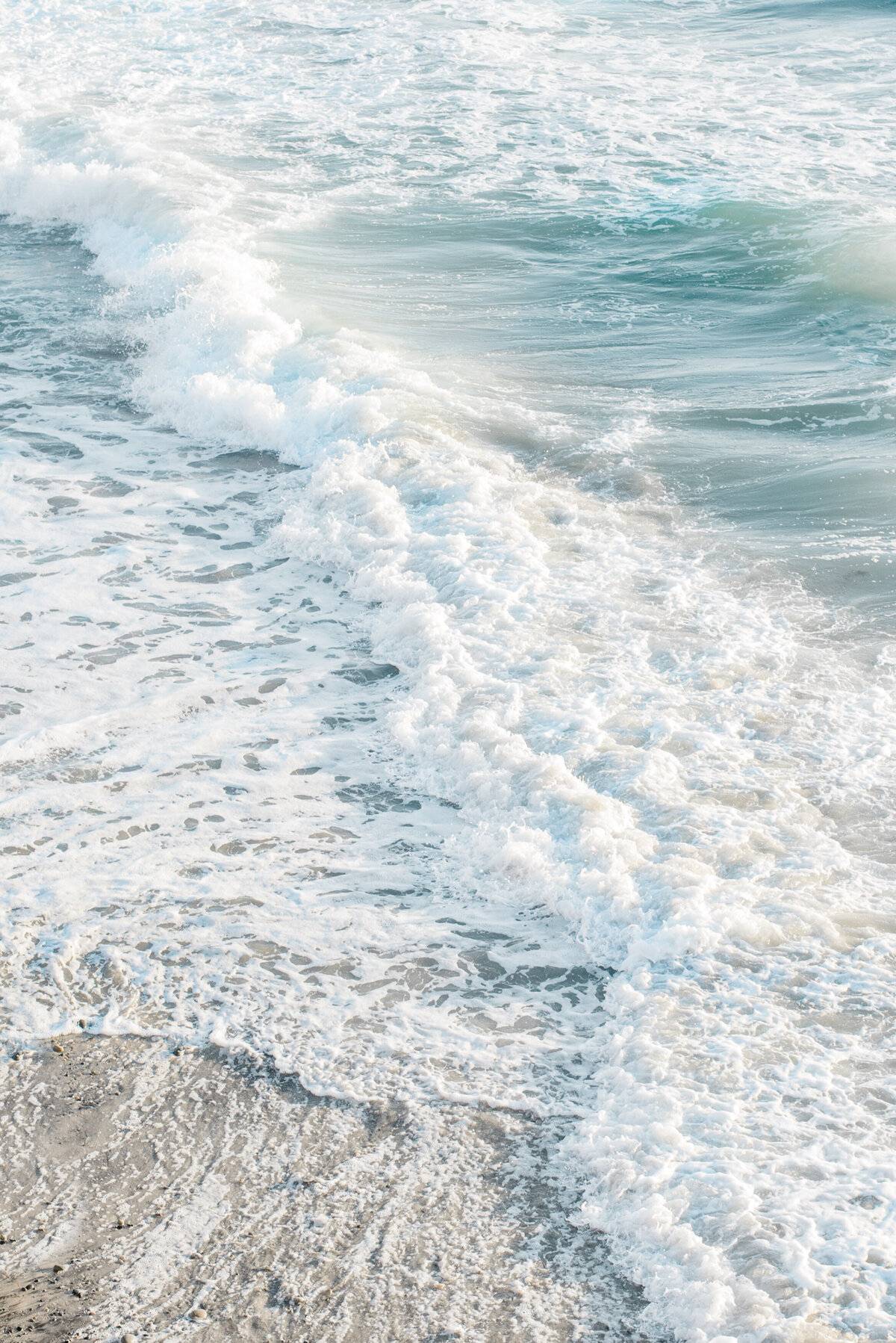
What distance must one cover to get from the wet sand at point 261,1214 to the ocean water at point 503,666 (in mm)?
155

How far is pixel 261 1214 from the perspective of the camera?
354 centimetres

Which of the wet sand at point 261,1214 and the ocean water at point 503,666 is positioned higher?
the ocean water at point 503,666

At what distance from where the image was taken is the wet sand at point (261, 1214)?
3260mm

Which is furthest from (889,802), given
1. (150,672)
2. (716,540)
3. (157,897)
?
(150,672)

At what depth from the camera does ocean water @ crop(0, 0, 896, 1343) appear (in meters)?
4.02

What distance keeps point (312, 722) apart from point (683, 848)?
2.18 meters

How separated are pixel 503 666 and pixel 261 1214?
3492 millimetres

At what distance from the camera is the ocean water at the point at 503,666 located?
402 centimetres

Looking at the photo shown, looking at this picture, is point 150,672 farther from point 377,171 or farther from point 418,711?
point 377,171

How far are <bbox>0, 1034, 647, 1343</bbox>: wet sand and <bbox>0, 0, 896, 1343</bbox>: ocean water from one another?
155 mm

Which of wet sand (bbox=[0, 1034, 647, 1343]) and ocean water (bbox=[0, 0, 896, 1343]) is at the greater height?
ocean water (bbox=[0, 0, 896, 1343])

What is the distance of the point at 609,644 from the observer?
6.55 m

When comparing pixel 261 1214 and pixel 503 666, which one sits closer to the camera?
pixel 261 1214

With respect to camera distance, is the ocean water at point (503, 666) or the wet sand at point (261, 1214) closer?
the wet sand at point (261, 1214)
